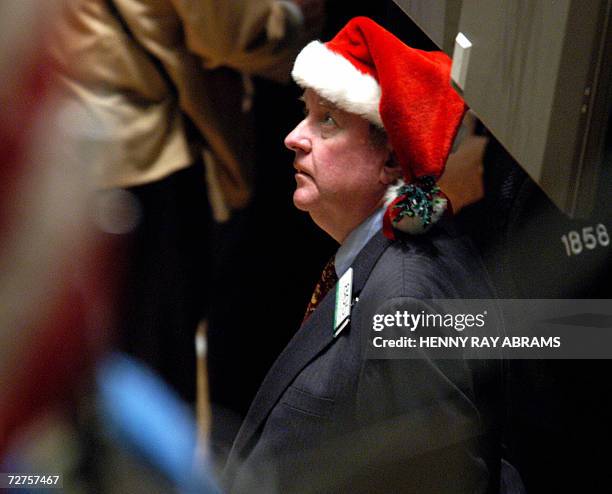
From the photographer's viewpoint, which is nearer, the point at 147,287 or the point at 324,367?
the point at 324,367

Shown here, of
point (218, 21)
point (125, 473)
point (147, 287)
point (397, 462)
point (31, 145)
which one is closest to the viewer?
point (31, 145)

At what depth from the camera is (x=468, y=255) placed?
3.92ft

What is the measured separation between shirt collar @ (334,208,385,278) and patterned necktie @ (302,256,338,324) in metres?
0.01

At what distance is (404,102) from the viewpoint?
116 centimetres

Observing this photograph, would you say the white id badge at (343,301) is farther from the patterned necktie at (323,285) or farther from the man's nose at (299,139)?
the man's nose at (299,139)

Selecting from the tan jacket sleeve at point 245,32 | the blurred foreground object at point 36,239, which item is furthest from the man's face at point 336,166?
the blurred foreground object at point 36,239

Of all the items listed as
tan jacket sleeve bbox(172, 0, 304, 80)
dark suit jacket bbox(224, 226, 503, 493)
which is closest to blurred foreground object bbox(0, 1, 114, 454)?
dark suit jacket bbox(224, 226, 503, 493)

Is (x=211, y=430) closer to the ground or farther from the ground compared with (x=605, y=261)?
closer to the ground

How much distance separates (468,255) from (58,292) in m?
0.71

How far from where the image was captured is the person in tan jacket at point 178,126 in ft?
4.19

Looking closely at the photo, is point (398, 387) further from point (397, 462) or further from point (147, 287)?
point (147, 287)

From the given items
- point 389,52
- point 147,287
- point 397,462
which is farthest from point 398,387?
point 147,287

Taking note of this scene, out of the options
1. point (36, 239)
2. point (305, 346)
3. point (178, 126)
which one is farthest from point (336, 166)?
point (36, 239)

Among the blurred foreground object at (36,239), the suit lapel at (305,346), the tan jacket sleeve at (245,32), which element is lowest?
the suit lapel at (305,346)
